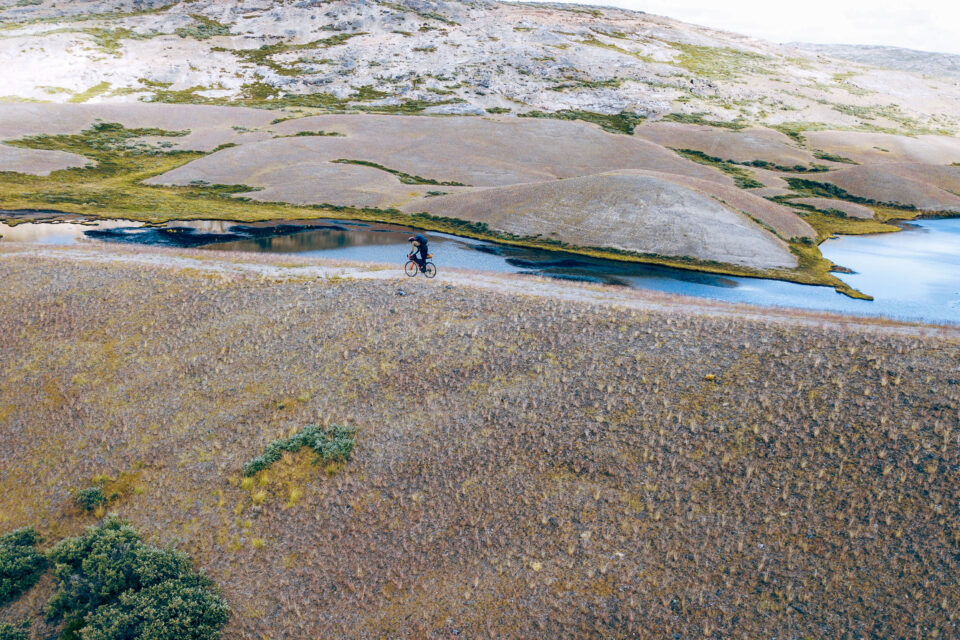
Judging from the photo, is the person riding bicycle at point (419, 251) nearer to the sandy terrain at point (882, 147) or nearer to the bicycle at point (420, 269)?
the bicycle at point (420, 269)

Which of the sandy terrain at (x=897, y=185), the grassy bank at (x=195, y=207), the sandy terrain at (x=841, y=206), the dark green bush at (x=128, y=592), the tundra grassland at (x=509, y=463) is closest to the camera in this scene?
the dark green bush at (x=128, y=592)

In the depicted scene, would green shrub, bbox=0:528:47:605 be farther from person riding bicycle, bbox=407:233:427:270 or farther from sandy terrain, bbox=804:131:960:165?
sandy terrain, bbox=804:131:960:165

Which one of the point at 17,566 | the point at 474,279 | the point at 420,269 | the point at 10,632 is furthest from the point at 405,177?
the point at 10,632

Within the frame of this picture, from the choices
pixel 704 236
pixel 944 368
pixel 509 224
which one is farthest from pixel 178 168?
pixel 944 368

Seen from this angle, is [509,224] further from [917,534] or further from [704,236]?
[917,534]

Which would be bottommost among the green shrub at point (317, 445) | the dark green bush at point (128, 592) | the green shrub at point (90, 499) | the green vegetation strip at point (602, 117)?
the dark green bush at point (128, 592)

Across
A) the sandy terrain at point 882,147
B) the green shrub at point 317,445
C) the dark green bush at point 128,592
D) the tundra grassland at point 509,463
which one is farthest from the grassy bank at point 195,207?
the sandy terrain at point 882,147

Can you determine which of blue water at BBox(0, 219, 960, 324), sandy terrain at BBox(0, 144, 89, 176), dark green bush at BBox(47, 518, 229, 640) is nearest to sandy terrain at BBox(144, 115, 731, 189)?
sandy terrain at BBox(0, 144, 89, 176)
